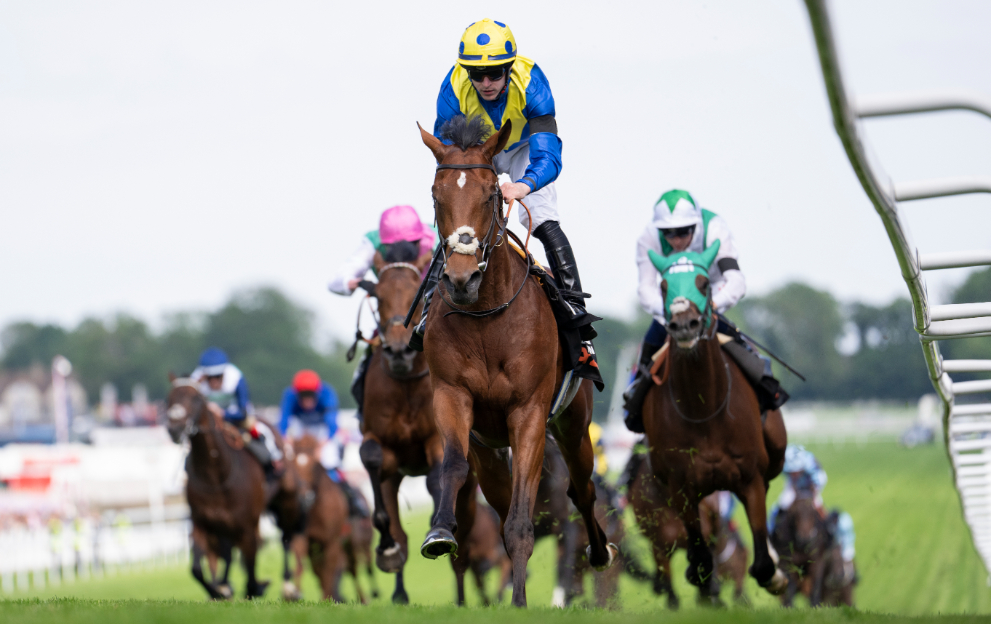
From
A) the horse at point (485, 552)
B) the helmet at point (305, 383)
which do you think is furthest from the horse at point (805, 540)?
the helmet at point (305, 383)

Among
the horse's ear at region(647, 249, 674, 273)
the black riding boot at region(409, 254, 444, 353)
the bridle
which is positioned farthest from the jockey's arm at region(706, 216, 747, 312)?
the bridle

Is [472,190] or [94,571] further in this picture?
[94,571]

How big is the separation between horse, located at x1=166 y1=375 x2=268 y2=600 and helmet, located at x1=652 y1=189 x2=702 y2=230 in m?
5.09

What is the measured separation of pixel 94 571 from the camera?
20.4m

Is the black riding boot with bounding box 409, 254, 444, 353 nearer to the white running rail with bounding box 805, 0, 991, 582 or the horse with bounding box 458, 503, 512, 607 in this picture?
the white running rail with bounding box 805, 0, 991, 582

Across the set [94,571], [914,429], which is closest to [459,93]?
[94,571]

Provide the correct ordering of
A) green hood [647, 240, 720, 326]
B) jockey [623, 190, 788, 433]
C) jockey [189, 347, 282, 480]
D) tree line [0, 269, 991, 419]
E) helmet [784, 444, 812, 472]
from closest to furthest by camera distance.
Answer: green hood [647, 240, 720, 326]
jockey [623, 190, 788, 433]
jockey [189, 347, 282, 480]
helmet [784, 444, 812, 472]
tree line [0, 269, 991, 419]

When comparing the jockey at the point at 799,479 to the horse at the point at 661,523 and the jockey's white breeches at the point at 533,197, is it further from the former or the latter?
the jockey's white breeches at the point at 533,197

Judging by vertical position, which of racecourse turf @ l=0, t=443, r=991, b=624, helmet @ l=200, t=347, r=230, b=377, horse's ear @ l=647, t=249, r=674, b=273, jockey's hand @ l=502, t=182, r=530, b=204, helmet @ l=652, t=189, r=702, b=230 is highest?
helmet @ l=652, t=189, r=702, b=230

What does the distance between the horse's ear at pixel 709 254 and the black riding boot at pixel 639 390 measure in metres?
1.02

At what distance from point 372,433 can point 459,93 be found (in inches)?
111

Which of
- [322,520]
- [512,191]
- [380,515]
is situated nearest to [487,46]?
[512,191]

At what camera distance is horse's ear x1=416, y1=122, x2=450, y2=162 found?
193 inches

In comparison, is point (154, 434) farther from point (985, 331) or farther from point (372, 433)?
point (985, 331)
